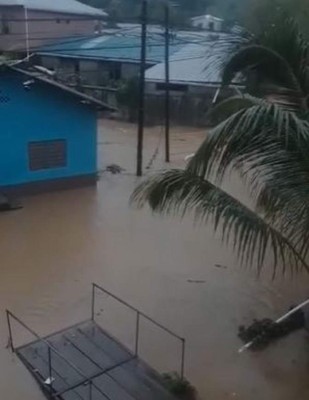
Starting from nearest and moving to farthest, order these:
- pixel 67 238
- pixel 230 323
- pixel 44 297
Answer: pixel 230 323 < pixel 44 297 < pixel 67 238

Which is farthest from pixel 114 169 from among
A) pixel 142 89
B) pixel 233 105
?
pixel 233 105

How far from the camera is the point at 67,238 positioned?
10.4 meters

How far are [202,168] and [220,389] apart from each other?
284cm

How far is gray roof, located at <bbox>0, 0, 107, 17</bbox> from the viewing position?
31562mm

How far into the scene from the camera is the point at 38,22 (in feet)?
105

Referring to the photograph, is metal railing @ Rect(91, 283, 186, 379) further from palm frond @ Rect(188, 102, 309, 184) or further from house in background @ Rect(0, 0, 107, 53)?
house in background @ Rect(0, 0, 107, 53)

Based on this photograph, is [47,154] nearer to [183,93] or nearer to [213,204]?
[213,204]

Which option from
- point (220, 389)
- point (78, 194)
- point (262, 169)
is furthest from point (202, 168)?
point (78, 194)

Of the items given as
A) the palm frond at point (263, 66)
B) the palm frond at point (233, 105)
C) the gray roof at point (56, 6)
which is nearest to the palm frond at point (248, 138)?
the palm frond at point (233, 105)

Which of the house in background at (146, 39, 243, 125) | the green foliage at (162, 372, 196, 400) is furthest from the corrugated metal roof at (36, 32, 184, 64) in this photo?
the green foliage at (162, 372, 196, 400)

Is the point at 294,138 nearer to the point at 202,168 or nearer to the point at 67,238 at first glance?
the point at 202,168

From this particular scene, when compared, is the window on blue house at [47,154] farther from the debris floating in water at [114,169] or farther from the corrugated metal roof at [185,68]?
the corrugated metal roof at [185,68]

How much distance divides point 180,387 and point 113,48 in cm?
2474

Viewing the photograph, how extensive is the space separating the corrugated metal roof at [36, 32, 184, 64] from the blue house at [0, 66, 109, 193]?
1361cm
